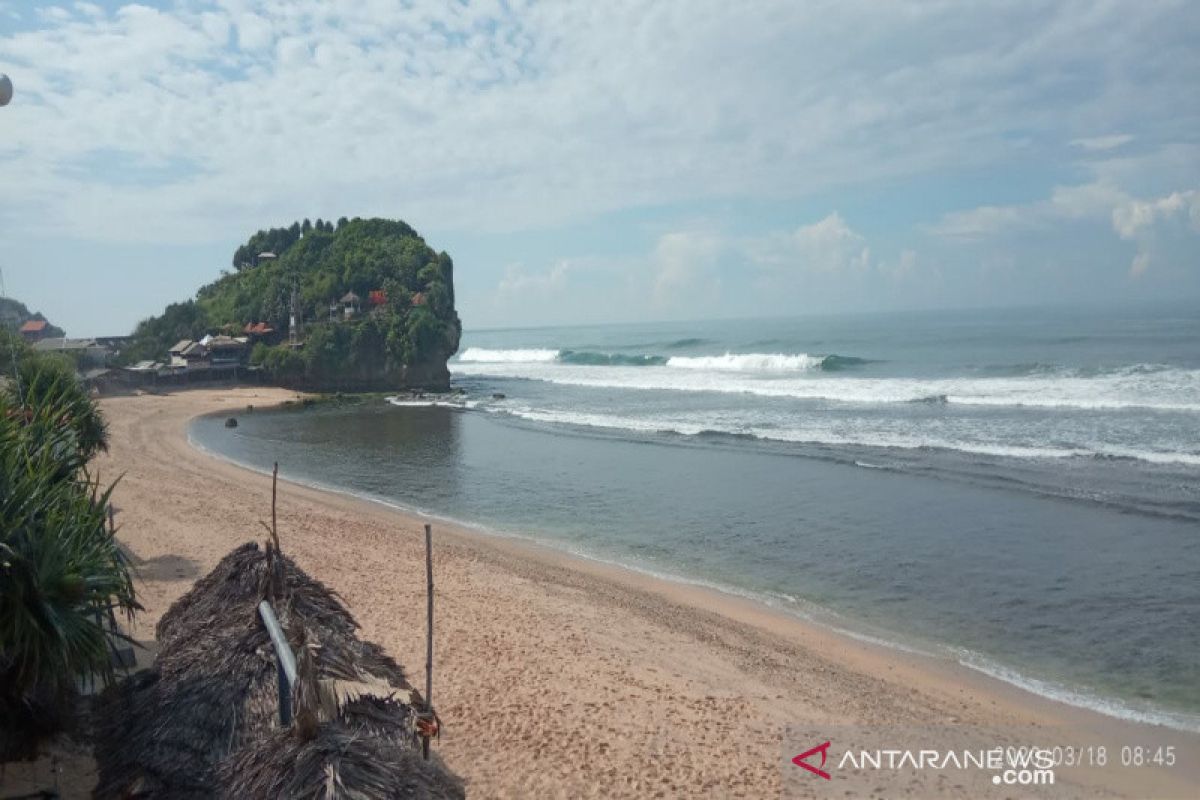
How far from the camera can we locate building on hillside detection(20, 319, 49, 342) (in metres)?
74.8

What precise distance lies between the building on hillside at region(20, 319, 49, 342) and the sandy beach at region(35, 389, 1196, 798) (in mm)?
71705

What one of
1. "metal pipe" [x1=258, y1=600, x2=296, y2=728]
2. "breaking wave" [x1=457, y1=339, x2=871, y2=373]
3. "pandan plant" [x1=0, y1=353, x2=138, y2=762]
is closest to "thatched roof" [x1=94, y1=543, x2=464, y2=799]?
"metal pipe" [x1=258, y1=600, x2=296, y2=728]

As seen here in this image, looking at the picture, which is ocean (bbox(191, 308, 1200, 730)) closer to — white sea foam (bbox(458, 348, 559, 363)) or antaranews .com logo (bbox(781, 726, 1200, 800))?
antaranews .com logo (bbox(781, 726, 1200, 800))

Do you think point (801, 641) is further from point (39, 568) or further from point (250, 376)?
point (250, 376)

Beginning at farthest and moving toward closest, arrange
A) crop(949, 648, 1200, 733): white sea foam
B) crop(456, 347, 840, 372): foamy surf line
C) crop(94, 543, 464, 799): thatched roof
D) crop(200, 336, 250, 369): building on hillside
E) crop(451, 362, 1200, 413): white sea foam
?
crop(456, 347, 840, 372): foamy surf line → crop(200, 336, 250, 369): building on hillside → crop(451, 362, 1200, 413): white sea foam → crop(949, 648, 1200, 733): white sea foam → crop(94, 543, 464, 799): thatched roof

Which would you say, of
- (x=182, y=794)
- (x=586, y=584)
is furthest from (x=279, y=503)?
(x=182, y=794)

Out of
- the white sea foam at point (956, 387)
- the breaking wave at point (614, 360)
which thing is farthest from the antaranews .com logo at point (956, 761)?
the breaking wave at point (614, 360)

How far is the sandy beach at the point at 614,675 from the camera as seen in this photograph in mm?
7637

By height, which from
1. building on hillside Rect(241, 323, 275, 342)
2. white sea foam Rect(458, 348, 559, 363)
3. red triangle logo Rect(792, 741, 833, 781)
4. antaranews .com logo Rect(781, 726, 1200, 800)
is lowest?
antaranews .com logo Rect(781, 726, 1200, 800)

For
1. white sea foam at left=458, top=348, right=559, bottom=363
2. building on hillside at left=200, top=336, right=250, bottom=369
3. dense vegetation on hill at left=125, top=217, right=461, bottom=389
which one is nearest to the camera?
dense vegetation on hill at left=125, top=217, right=461, bottom=389

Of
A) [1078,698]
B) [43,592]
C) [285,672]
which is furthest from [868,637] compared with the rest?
[43,592]

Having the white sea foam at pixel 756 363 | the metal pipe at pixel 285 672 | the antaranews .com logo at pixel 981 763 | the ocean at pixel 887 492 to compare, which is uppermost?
the white sea foam at pixel 756 363

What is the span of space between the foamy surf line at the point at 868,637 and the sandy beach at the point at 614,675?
0.21 metres

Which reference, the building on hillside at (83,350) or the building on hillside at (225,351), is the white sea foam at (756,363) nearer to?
the building on hillside at (225,351)
